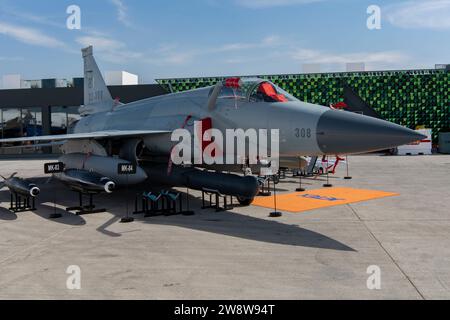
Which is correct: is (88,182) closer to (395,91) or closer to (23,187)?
(23,187)

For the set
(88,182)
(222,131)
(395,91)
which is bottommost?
(88,182)

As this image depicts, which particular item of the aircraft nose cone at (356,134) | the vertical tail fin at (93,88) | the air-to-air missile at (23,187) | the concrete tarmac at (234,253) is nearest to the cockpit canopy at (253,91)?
the aircraft nose cone at (356,134)

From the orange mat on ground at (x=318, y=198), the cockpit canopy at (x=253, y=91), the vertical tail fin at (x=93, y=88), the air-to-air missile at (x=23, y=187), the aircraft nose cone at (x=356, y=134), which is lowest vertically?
the orange mat on ground at (x=318, y=198)

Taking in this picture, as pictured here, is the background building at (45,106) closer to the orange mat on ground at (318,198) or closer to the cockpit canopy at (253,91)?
the orange mat on ground at (318,198)

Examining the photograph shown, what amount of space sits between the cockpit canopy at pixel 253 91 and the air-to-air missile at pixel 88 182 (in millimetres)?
3290

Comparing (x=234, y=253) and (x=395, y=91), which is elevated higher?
(x=395, y=91)

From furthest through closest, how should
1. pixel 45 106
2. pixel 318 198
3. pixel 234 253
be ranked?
1. pixel 45 106
2. pixel 318 198
3. pixel 234 253

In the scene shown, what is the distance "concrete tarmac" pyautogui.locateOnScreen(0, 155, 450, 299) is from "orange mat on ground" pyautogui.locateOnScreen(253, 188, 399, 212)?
519mm

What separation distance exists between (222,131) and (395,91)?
1096 inches

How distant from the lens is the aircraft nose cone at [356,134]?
20.7 feet

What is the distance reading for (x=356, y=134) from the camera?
663cm

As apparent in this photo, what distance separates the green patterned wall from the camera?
107 feet

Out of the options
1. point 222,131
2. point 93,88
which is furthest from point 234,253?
point 93,88
